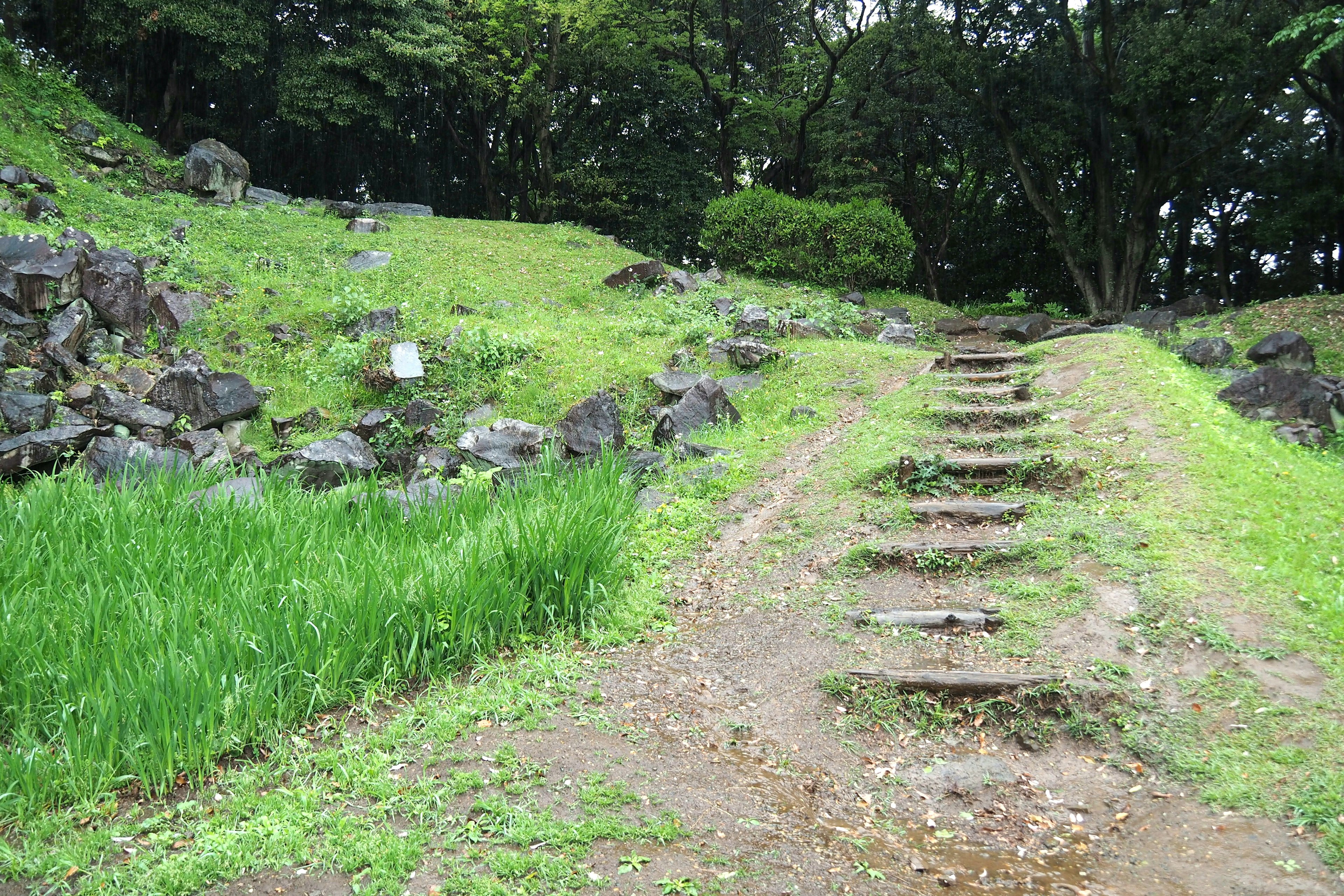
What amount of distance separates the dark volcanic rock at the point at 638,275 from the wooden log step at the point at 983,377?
6187 millimetres

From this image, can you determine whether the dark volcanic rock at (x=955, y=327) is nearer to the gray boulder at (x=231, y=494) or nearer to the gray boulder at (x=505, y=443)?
the gray boulder at (x=505, y=443)

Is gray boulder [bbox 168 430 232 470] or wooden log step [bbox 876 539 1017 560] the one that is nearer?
wooden log step [bbox 876 539 1017 560]

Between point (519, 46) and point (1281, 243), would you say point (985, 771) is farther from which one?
point (519, 46)

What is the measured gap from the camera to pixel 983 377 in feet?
27.2

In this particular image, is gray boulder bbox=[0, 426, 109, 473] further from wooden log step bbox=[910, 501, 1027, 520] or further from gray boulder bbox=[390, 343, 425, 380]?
wooden log step bbox=[910, 501, 1027, 520]

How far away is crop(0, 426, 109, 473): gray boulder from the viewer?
6.66 metres

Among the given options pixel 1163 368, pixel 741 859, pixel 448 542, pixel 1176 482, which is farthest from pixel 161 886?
pixel 1163 368

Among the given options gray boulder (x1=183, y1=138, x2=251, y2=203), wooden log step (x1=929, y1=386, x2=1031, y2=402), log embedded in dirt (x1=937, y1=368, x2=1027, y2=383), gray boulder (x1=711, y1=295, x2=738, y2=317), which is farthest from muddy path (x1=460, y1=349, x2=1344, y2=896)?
gray boulder (x1=183, y1=138, x2=251, y2=203)

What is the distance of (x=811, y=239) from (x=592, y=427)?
8.98m

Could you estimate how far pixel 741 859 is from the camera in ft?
9.19

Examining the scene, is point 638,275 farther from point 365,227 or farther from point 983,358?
point 983,358

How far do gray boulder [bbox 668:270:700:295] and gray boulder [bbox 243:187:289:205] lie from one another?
25.7ft

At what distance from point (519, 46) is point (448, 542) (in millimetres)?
15631

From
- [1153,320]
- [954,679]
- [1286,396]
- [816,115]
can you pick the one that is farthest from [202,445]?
[816,115]
